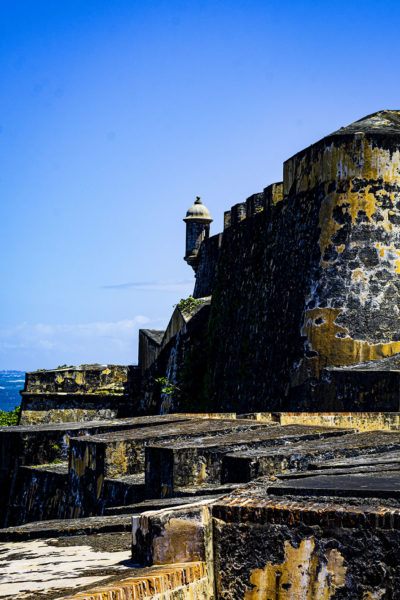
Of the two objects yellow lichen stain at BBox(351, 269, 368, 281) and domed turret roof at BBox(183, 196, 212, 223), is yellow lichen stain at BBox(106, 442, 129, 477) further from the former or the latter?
domed turret roof at BBox(183, 196, 212, 223)

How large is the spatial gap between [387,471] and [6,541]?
6.47 ft

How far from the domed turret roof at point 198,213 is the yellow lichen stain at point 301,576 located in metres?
24.3

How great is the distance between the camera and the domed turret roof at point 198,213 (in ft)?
90.1

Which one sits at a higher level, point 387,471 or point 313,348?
point 313,348

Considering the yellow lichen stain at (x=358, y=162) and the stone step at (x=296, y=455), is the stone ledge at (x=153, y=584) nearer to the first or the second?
the stone step at (x=296, y=455)

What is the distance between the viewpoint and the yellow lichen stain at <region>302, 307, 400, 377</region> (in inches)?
499

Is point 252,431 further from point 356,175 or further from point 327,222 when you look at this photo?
point 356,175

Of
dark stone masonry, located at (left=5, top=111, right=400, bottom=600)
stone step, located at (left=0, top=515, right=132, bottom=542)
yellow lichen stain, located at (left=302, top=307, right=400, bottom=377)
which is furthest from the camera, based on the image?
yellow lichen stain, located at (left=302, top=307, right=400, bottom=377)

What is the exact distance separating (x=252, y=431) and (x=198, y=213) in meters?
20.7

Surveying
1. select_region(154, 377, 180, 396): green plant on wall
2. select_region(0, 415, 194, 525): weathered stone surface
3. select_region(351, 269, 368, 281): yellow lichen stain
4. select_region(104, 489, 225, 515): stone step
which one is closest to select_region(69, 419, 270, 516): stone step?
select_region(104, 489, 225, 515): stone step

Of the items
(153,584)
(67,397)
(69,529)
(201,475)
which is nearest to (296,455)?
(201,475)

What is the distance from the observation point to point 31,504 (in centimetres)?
922

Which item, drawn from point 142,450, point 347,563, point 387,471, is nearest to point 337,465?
point 387,471

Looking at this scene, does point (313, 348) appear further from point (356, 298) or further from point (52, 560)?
point (52, 560)
